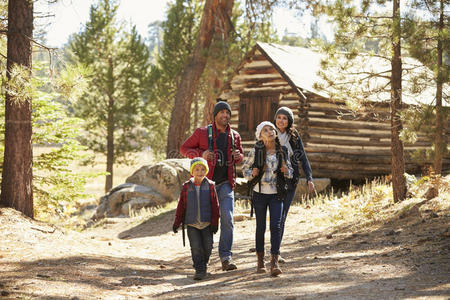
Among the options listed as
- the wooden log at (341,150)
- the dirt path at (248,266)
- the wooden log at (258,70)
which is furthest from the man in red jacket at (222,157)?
the wooden log at (258,70)

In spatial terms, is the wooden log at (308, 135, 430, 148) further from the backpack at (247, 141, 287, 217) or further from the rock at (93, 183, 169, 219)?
the backpack at (247, 141, 287, 217)

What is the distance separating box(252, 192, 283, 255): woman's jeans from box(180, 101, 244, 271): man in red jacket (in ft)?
1.57

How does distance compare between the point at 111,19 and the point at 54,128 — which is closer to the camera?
the point at 54,128

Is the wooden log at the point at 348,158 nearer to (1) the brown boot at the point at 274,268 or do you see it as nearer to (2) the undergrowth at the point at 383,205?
(2) the undergrowth at the point at 383,205

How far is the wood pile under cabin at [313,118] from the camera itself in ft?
53.7

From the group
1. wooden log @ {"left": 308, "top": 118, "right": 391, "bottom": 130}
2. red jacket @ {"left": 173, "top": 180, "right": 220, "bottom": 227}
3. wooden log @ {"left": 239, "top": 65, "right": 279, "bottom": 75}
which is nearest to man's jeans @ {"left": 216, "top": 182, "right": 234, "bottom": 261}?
red jacket @ {"left": 173, "top": 180, "right": 220, "bottom": 227}

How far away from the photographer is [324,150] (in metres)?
16.5

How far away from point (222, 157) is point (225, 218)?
0.79 m

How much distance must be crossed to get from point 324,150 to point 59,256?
11.4 meters

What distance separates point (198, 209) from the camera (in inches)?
241

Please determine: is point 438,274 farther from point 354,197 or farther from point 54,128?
point 54,128

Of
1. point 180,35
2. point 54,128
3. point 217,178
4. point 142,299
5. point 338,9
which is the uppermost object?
point 180,35

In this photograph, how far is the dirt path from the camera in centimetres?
493

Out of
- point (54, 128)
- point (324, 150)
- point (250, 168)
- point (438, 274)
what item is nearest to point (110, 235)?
point (54, 128)
